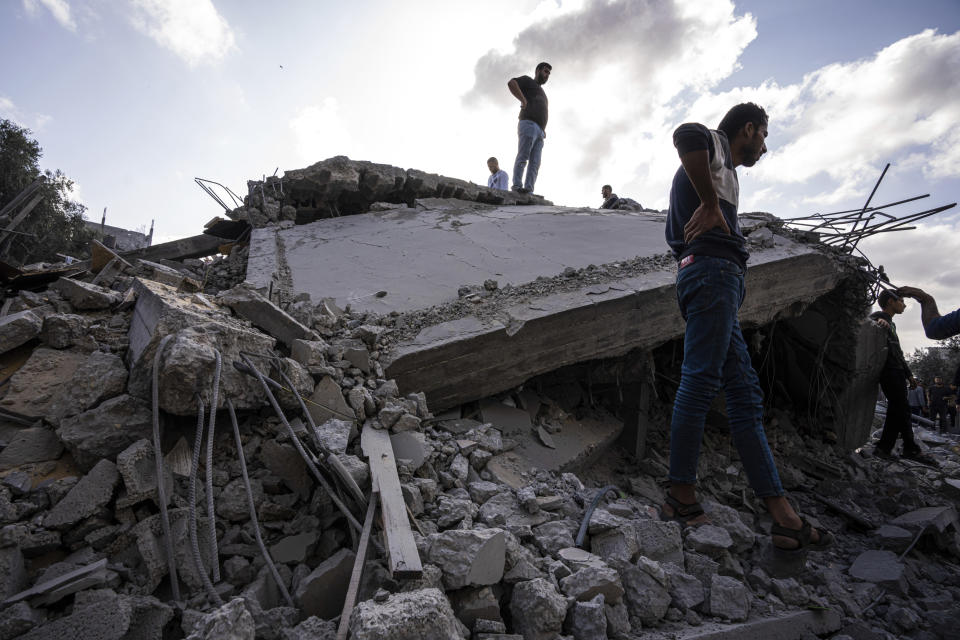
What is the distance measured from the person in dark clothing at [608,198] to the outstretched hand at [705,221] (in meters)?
5.36

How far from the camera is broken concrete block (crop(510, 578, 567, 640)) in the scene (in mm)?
1061

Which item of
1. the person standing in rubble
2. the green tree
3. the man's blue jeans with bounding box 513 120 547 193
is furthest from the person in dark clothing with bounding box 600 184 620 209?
the green tree

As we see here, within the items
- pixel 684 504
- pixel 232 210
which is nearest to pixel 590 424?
pixel 684 504

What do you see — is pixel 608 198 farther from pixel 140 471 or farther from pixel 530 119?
pixel 140 471

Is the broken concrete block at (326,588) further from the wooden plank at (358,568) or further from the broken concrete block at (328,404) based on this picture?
the broken concrete block at (328,404)

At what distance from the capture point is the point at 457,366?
6.89 feet

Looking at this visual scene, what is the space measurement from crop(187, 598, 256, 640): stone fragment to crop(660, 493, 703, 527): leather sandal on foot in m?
1.45

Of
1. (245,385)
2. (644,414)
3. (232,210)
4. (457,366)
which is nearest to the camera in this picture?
(245,385)

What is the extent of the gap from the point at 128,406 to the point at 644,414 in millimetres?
2608

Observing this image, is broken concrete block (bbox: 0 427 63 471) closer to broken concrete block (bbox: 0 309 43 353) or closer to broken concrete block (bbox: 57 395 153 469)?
broken concrete block (bbox: 57 395 153 469)

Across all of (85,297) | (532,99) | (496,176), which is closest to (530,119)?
(532,99)

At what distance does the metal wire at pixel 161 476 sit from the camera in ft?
3.56

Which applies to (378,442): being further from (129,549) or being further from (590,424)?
(590,424)

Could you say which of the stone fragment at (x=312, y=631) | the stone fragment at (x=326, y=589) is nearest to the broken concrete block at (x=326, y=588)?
the stone fragment at (x=326, y=589)
